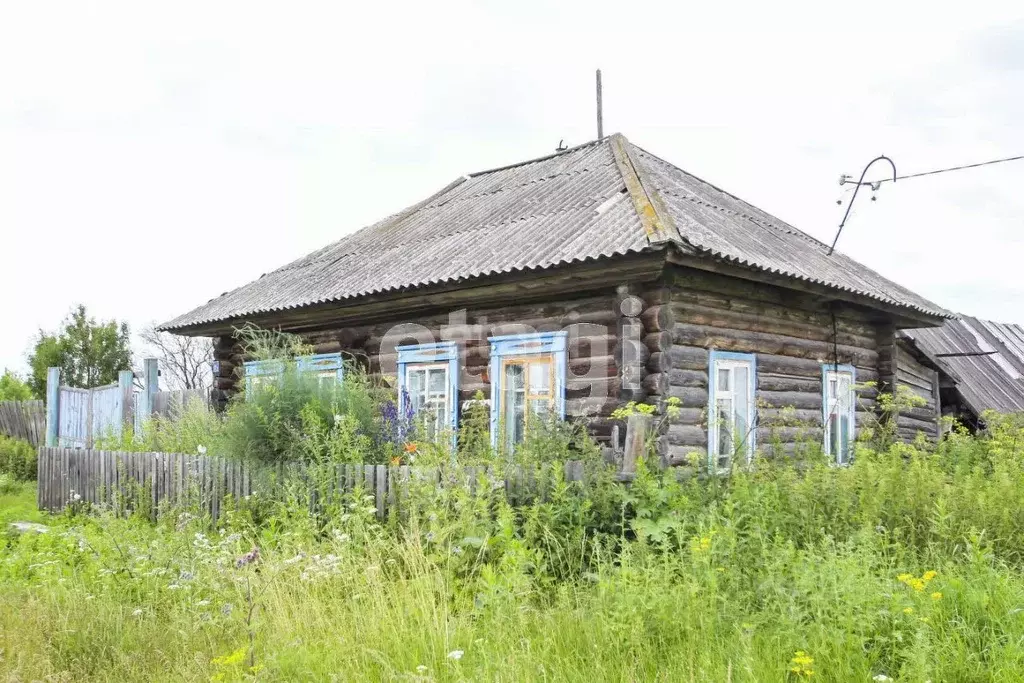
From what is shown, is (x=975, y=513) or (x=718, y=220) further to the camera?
(x=718, y=220)

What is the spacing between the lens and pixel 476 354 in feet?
34.4

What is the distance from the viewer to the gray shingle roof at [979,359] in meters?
16.0

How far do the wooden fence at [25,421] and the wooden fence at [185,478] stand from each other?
23.1 feet

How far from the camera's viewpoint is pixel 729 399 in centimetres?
991

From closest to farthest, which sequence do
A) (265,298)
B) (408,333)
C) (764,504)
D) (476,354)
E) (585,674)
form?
(585,674) < (764,504) < (476,354) < (408,333) < (265,298)

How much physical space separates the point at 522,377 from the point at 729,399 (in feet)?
7.65

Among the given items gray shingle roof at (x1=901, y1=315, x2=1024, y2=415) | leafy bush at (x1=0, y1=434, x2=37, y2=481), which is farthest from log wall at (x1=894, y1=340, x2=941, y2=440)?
leafy bush at (x1=0, y1=434, x2=37, y2=481)

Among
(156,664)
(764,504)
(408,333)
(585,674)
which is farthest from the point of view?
(408,333)

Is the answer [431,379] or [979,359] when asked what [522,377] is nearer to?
[431,379]

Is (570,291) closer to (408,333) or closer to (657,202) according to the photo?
(657,202)

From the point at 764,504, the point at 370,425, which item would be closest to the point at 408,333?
the point at 370,425

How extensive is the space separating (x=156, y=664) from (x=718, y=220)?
8.55 metres

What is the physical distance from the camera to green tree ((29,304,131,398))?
92.0 ft

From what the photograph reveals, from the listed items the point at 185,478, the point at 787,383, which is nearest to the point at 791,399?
the point at 787,383
